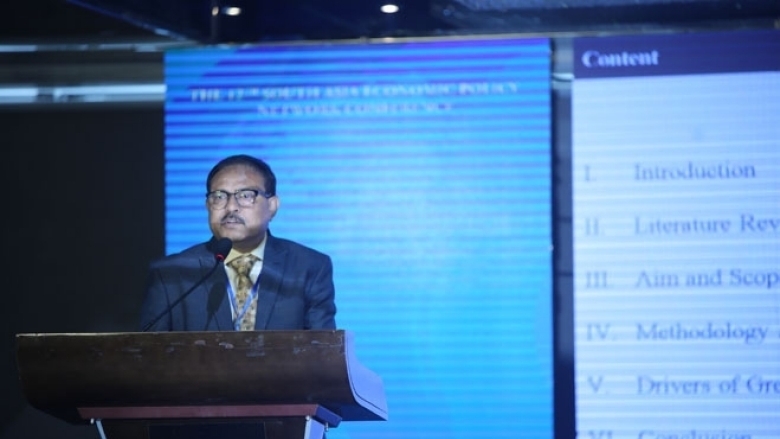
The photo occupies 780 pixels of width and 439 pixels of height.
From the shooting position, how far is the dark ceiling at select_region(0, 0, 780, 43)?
5609mm

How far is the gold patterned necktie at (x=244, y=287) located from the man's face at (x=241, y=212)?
5 cm

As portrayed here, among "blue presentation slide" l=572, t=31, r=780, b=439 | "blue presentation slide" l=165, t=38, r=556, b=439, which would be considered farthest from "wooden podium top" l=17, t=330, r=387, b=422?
"blue presentation slide" l=572, t=31, r=780, b=439

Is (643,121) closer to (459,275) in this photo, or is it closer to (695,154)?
(695,154)

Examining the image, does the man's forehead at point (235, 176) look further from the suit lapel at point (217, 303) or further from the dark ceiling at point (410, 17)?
the dark ceiling at point (410, 17)

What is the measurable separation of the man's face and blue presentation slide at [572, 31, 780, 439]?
60.4 inches

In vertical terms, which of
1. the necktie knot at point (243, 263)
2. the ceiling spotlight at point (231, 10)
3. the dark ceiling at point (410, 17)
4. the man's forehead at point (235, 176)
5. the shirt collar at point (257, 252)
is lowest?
the necktie knot at point (243, 263)

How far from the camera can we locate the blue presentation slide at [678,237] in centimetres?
537

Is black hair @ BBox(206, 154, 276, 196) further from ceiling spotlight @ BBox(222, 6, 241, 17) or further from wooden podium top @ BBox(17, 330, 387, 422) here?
wooden podium top @ BBox(17, 330, 387, 422)

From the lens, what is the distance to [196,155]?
5758mm

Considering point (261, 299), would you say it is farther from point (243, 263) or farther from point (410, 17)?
point (410, 17)

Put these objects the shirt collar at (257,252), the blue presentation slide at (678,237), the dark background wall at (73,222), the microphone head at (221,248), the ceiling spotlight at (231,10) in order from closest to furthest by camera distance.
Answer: the microphone head at (221,248)
the shirt collar at (257,252)
the blue presentation slide at (678,237)
the ceiling spotlight at (231,10)
the dark background wall at (73,222)

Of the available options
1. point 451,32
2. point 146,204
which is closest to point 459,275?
point 451,32

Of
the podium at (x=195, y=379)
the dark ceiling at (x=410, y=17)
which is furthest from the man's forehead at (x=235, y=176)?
the podium at (x=195, y=379)

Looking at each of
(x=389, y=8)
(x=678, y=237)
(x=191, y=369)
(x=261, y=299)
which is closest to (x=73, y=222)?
(x=389, y=8)
